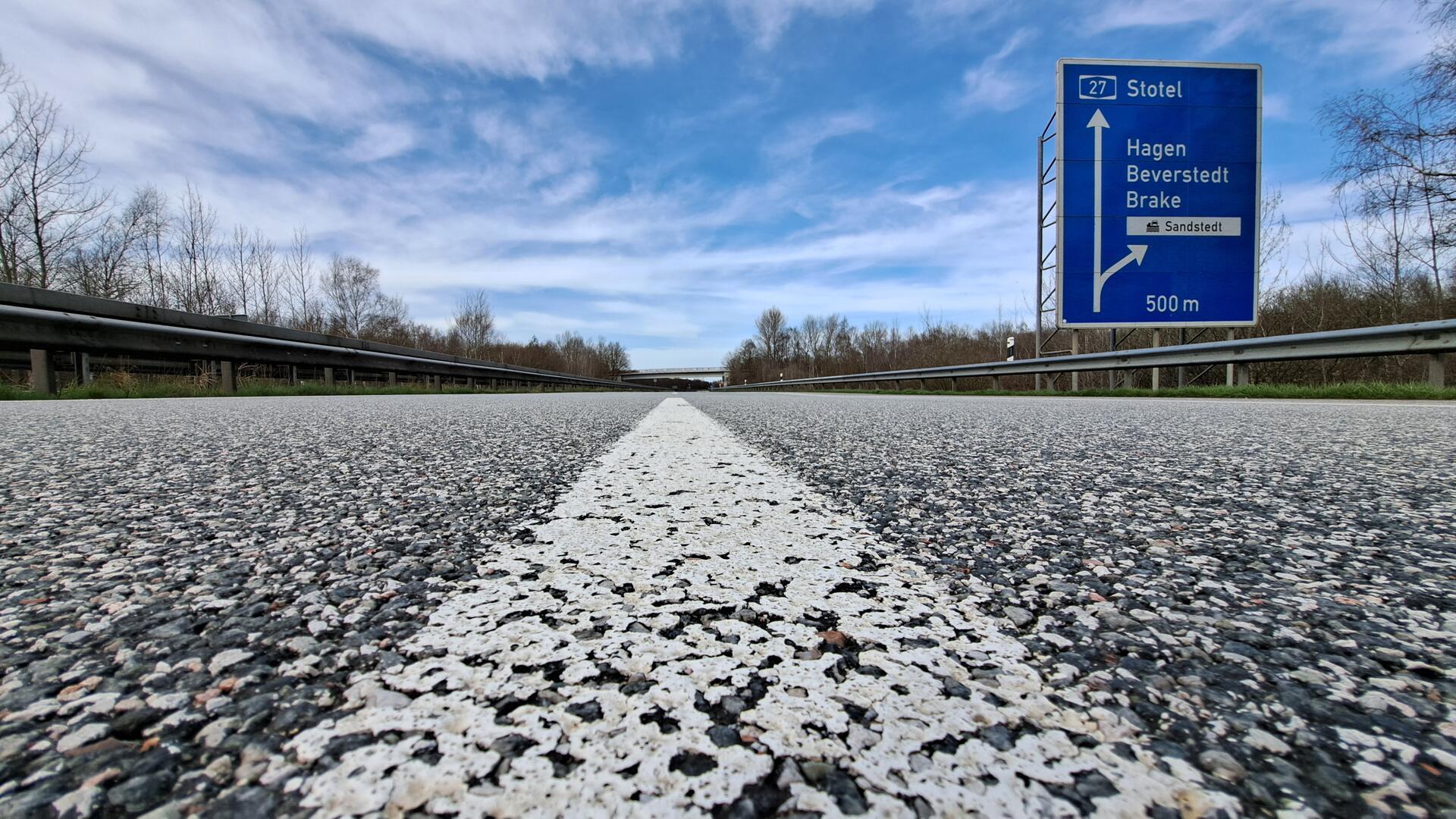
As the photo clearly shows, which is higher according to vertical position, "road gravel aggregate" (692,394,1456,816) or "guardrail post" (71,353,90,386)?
"guardrail post" (71,353,90,386)

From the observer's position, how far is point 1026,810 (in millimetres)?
502

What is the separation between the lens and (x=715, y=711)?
625 mm

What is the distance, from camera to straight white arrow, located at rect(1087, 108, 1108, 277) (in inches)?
488

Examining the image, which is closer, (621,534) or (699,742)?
(699,742)

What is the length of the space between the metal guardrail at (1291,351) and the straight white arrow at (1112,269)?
7.35 feet

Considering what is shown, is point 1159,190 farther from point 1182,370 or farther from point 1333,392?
point 1333,392

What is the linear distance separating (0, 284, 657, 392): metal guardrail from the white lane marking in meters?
5.93

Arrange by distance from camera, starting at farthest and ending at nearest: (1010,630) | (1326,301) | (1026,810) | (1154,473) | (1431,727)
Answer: (1326,301) → (1154,473) → (1010,630) → (1431,727) → (1026,810)

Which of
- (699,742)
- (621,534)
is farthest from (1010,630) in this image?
(621,534)

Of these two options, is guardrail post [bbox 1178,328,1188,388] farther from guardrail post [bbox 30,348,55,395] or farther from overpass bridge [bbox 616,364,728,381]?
overpass bridge [bbox 616,364,728,381]

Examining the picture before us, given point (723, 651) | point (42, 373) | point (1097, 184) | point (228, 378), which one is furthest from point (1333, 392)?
point (42, 373)

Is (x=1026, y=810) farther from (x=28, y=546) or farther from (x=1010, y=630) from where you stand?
(x=28, y=546)

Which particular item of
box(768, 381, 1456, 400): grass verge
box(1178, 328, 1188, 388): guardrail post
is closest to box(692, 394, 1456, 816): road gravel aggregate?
box(768, 381, 1456, 400): grass verge

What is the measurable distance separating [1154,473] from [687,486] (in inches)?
61.1
